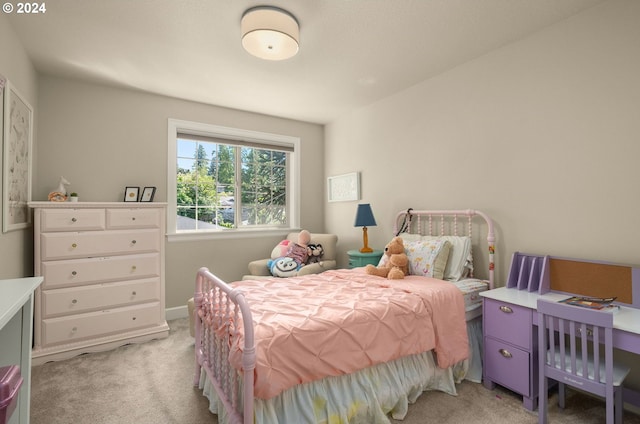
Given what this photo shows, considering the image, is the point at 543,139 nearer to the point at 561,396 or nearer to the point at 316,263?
the point at 561,396

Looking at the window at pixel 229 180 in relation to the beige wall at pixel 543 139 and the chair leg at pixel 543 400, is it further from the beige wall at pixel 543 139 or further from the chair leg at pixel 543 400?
the chair leg at pixel 543 400

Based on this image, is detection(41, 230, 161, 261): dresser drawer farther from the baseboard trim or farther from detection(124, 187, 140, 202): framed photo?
the baseboard trim

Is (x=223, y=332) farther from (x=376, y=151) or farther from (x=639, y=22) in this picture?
(x=639, y=22)

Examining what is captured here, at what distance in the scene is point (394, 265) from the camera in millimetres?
2830

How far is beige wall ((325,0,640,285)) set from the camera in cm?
205

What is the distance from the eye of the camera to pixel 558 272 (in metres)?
2.28

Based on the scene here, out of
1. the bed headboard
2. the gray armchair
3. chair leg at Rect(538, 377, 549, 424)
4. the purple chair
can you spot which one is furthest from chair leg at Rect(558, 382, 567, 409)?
the gray armchair

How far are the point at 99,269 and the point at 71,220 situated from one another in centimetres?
50

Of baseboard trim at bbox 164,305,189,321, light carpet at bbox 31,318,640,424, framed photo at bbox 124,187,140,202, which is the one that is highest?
framed photo at bbox 124,187,140,202

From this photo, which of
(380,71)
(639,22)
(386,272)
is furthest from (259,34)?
(639,22)

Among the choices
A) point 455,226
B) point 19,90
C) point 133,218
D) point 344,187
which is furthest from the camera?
point 344,187

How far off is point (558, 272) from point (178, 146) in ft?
13.2

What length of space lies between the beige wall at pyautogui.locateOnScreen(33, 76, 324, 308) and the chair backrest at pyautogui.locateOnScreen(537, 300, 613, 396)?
11.0ft

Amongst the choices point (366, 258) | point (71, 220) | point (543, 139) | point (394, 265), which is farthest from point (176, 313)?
point (543, 139)
